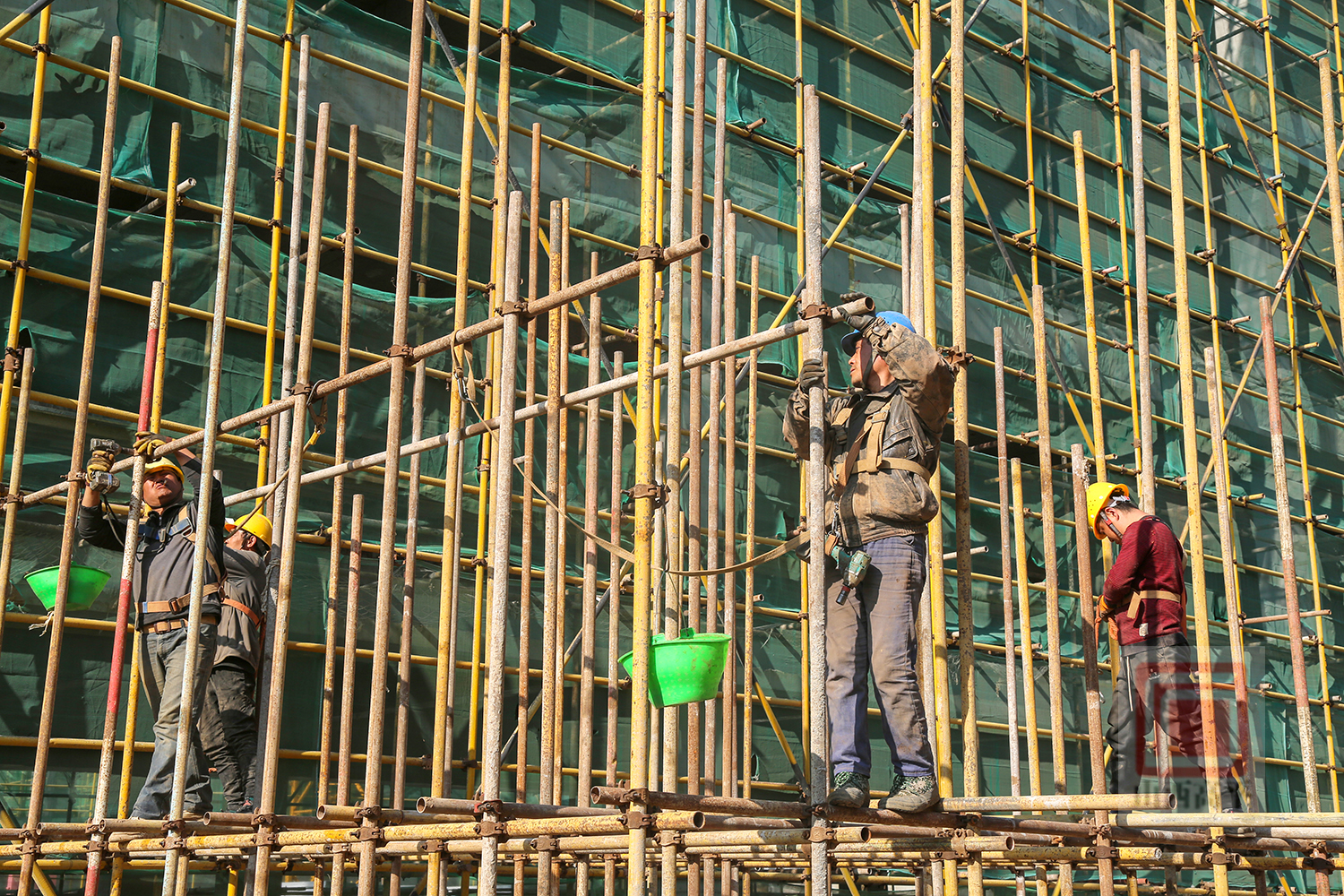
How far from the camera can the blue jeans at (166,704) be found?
20.8ft

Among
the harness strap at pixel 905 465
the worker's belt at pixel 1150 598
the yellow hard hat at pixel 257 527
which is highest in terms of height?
the yellow hard hat at pixel 257 527

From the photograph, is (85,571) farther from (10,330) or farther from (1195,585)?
(1195,585)

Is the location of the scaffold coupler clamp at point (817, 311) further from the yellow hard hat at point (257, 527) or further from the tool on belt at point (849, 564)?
the yellow hard hat at point (257, 527)

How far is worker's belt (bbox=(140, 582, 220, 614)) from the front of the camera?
643 centimetres

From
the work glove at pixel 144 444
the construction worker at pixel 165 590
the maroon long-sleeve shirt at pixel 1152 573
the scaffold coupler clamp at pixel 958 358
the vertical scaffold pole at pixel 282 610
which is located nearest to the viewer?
the vertical scaffold pole at pixel 282 610

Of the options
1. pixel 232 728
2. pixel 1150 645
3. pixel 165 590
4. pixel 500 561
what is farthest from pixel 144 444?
pixel 1150 645

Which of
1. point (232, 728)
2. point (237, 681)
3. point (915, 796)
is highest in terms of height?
point (237, 681)

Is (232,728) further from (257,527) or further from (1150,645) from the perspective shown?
(1150,645)

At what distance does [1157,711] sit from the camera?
6781 millimetres

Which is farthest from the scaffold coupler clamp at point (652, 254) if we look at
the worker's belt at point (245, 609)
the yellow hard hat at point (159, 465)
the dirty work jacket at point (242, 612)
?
the worker's belt at point (245, 609)

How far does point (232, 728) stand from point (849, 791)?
376 centimetres

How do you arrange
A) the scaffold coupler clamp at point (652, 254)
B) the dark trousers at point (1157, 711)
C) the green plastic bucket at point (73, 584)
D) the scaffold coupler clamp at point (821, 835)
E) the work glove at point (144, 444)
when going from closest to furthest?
the scaffold coupler clamp at point (821, 835) → the scaffold coupler clamp at point (652, 254) → the work glove at point (144, 444) → the dark trousers at point (1157, 711) → the green plastic bucket at point (73, 584)

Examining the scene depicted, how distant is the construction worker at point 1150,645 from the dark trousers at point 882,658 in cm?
218

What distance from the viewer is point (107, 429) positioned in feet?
26.1
